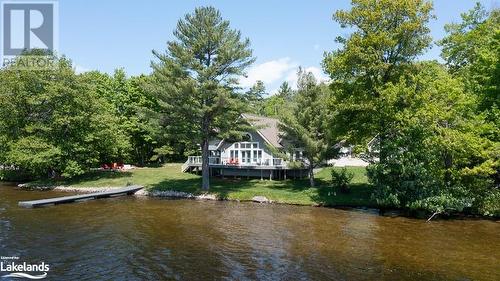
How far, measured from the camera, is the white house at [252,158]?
43.9m

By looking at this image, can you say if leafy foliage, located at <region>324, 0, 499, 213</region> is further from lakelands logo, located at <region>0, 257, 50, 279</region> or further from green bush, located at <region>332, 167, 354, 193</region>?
lakelands logo, located at <region>0, 257, 50, 279</region>

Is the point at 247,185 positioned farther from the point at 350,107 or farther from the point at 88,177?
the point at 88,177

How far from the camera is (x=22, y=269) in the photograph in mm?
16859

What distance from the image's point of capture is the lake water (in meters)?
16.8

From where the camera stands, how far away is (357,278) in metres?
15.9

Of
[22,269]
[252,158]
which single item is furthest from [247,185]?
[22,269]

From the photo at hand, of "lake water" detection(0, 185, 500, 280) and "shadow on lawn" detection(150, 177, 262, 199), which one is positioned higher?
"shadow on lawn" detection(150, 177, 262, 199)

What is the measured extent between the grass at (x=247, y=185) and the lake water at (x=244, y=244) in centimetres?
269

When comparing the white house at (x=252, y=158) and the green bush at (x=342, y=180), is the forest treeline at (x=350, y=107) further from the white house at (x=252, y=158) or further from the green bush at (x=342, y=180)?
the white house at (x=252, y=158)

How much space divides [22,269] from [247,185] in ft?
83.6

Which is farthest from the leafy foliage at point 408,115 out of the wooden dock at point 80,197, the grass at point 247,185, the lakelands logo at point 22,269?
the lakelands logo at point 22,269

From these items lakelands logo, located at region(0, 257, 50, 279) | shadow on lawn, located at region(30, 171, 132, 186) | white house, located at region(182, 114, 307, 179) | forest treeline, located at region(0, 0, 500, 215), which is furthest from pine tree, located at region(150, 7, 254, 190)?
lakelands logo, located at region(0, 257, 50, 279)

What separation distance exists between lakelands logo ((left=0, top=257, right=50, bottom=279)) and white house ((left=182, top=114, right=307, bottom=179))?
91.9 feet

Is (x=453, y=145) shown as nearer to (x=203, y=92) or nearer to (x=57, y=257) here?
(x=203, y=92)
